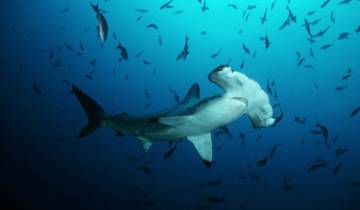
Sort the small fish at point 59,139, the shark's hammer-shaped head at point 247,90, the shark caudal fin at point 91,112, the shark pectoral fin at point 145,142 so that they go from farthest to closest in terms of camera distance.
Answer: the small fish at point 59,139, the shark caudal fin at point 91,112, the shark pectoral fin at point 145,142, the shark's hammer-shaped head at point 247,90

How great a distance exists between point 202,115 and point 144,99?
17025 mm

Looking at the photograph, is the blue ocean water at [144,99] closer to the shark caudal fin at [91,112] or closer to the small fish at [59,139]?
the small fish at [59,139]

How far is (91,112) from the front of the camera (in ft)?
15.5

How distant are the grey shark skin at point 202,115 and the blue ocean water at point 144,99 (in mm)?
12264

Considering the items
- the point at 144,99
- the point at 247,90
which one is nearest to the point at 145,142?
the point at 247,90

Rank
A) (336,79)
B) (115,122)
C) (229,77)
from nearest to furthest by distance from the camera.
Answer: (229,77) → (115,122) → (336,79)

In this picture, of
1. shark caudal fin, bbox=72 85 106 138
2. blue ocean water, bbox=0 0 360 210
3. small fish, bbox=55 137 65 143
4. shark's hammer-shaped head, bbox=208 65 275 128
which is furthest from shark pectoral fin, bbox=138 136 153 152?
small fish, bbox=55 137 65 143

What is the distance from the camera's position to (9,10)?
15945 mm

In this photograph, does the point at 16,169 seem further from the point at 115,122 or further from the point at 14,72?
the point at 115,122

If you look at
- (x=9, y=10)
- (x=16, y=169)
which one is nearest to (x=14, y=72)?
(x=9, y=10)

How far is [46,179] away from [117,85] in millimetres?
7217

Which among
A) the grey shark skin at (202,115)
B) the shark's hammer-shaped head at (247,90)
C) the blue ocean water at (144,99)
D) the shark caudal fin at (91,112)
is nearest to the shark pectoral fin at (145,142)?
the grey shark skin at (202,115)

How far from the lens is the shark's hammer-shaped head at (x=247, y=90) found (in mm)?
3227

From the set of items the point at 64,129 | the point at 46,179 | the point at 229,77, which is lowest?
the point at 46,179
